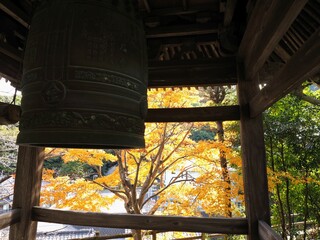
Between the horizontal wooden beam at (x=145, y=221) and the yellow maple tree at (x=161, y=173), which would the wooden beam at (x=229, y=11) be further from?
the yellow maple tree at (x=161, y=173)

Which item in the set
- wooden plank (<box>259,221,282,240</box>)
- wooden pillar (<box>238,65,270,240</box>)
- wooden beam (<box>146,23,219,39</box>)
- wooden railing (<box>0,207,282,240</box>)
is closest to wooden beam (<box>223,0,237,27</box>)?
wooden beam (<box>146,23,219,39</box>)

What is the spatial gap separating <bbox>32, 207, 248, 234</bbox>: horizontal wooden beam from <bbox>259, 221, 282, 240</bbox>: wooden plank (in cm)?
25

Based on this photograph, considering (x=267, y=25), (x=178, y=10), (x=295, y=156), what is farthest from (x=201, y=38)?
(x=295, y=156)

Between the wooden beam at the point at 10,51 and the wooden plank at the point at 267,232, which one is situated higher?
the wooden beam at the point at 10,51

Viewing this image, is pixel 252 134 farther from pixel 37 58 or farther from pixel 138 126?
pixel 37 58

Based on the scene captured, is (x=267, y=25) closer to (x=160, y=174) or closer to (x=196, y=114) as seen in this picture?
(x=196, y=114)

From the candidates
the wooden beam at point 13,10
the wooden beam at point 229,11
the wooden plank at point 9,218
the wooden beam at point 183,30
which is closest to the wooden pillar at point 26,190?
the wooden plank at point 9,218

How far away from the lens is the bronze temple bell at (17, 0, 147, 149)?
3.45ft

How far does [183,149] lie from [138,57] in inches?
212

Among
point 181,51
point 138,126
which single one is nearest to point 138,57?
point 138,126

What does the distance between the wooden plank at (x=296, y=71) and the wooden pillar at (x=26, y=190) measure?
8.37 feet

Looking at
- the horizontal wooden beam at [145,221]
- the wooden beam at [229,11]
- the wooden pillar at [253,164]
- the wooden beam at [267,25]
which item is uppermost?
the wooden beam at [229,11]

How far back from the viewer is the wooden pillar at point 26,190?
257 cm

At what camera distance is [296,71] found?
119 cm
